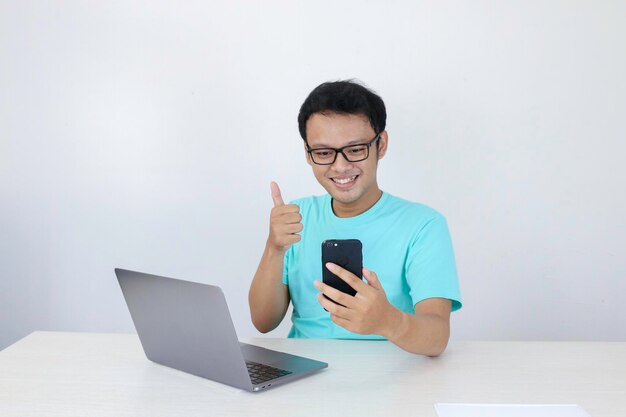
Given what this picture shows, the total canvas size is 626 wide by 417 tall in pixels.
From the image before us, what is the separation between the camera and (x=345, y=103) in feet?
6.15

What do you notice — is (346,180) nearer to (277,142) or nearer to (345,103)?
(345,103)

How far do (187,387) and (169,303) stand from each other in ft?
0.54

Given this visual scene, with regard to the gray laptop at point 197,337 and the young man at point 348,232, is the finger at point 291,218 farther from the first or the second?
the gray laptop at point 197,337

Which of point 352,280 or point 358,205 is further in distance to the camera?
point 358,205

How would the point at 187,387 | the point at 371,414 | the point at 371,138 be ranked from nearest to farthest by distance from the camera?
the point at 371,414
the point at 187,387
the point at 371,138

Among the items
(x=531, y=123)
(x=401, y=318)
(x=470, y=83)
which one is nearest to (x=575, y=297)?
(x=531, y=123)

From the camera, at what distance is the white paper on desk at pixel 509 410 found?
46.1 inches

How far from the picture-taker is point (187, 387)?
1337 mm

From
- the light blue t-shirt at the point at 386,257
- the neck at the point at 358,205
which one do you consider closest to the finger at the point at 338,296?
the light blue t-shirt at the point at 386,257

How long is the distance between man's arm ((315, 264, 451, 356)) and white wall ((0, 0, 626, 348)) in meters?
1.30

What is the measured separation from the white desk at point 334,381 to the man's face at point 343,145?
42 cm

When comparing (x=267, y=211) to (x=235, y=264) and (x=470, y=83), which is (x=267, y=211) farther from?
(x=470, y=83)

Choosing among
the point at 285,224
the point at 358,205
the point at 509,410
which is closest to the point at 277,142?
the point at 358,205

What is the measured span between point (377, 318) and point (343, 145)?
60 centimetres
